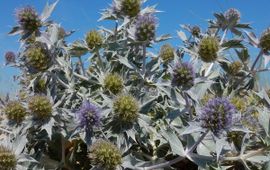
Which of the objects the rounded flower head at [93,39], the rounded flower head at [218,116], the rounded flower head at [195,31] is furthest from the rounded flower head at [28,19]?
the rounded flower head at [195,31]

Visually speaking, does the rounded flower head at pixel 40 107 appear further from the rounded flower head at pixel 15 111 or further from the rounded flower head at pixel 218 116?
the rounded flower head at pixel 218 116

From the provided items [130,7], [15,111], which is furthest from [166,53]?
[15,111]

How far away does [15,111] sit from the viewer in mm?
2209

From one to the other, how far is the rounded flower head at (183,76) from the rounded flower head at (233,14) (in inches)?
43.8

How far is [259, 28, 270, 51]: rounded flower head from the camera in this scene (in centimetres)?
275

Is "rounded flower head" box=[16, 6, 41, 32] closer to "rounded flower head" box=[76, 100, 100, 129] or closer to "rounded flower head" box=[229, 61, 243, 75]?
"rounded flower head" box=[76, 100, 100, 129]

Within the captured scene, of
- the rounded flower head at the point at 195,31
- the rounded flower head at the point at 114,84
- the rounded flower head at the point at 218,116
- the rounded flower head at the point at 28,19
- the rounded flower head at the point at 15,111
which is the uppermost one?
the rounded flower head at the point at 195,31

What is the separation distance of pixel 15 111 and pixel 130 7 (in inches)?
41.5

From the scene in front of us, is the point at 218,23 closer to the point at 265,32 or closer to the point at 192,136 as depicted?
the point at 265,32

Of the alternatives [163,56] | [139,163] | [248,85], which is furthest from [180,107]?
[248,85]

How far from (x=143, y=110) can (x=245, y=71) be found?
1035 millimetres

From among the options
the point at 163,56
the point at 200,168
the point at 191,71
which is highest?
the point at 163,56

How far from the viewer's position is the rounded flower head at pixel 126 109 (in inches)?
81.7

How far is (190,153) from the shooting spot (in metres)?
2.00
